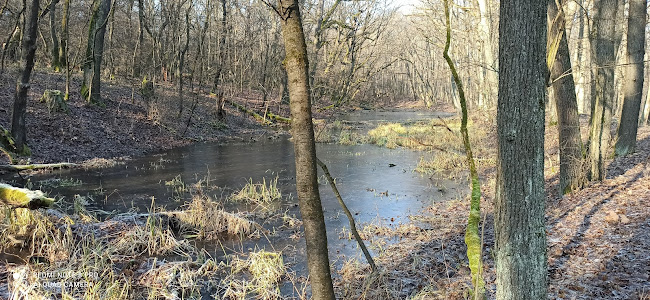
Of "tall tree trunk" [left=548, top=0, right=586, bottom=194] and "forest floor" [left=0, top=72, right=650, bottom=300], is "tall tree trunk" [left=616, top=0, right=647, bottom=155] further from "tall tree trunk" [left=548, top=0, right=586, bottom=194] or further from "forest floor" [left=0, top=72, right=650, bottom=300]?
"tall tree trunk" [left=548, top=0, right=586, bottom=194]

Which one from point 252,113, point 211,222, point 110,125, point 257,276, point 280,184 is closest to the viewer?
point 257,276

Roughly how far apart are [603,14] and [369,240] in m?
6.12

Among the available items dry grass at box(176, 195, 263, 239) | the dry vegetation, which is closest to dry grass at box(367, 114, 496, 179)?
dry grass at box(176, 195, 263, 239)

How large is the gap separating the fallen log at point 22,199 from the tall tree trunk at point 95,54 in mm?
13025

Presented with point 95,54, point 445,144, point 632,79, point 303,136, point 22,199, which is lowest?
point 445,144

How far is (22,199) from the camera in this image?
5684 millimetres

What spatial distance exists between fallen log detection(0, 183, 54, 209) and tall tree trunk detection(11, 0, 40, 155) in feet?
23.8

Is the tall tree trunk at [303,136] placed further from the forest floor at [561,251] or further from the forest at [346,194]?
the forest floor at [561,251]

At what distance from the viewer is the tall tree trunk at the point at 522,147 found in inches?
124

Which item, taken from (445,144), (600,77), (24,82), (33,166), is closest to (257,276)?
(600,77)

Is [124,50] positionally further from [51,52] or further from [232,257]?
[232,257]

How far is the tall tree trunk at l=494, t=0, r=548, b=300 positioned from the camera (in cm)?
314

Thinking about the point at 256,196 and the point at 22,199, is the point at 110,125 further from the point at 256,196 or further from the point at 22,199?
the point at 22,199

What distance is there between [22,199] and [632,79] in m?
12.9
